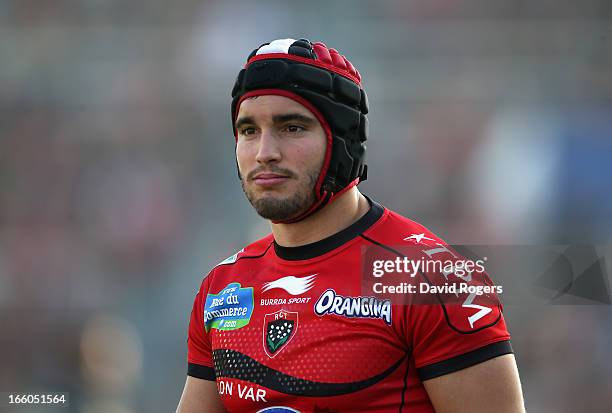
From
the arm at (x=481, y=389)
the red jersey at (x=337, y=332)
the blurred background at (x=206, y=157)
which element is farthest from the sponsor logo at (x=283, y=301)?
the blurred background at (x=206, y=157)

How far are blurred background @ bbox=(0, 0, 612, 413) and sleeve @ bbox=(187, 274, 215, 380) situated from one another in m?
3.33

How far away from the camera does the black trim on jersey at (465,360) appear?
235 centimetres

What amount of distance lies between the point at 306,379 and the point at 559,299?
4.35 metres

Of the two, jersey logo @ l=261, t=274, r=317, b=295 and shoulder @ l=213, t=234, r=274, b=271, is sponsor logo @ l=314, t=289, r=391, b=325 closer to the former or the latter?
jersey logo @ l=261, t=274, r=317, b=295

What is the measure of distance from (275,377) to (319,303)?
0.27 m

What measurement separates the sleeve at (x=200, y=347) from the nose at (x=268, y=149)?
0.64m

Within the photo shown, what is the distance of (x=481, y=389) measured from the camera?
233 cm

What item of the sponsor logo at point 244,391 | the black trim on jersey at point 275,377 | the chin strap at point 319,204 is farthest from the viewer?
the chin strap at point 319,204

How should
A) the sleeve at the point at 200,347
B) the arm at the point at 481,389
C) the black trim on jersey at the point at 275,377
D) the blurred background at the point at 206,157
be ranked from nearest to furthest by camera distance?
the arm at the point at 481,389 → the black trim on jersey at the point at 275,377 → the sleeve at the point at 200,347 → the blurred background at the point at 206,157

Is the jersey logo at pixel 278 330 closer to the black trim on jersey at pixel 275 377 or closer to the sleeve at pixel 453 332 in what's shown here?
the black trim on jersey at pixel 275 377

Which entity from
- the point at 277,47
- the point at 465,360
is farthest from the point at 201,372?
the point at 277,47

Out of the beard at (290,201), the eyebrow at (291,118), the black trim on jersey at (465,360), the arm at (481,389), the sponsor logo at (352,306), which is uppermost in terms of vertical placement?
the eyebrow at (291,118)

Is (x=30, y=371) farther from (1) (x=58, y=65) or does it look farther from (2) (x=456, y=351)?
(2) (x=456, y=351)

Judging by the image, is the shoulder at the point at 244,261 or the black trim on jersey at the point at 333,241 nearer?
the black trim on jersey at the point at 333,241
